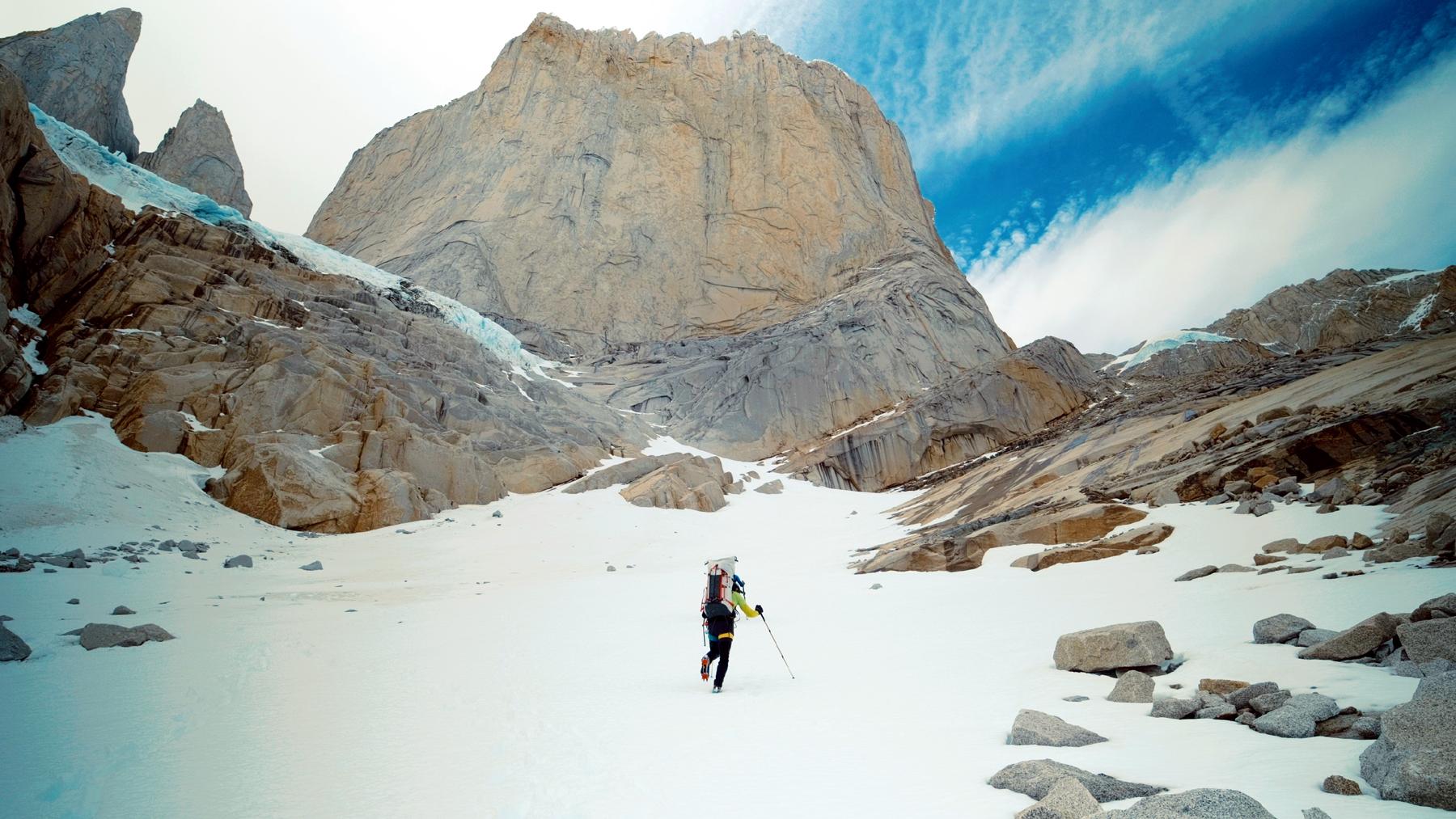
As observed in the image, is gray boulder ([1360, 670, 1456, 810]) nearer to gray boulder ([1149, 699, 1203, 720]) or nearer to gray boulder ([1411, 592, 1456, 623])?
gray boulder ([1149, 699, 1203, 720])

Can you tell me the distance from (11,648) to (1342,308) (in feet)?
400

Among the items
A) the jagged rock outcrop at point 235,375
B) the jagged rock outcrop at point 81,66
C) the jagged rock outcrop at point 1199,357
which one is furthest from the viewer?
the jagged rock outcrop at point 1199,357

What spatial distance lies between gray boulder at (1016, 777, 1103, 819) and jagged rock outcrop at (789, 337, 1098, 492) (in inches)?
1744

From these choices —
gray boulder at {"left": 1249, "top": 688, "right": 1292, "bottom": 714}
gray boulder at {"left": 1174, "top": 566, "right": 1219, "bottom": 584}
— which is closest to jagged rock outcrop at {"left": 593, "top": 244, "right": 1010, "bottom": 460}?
gray boulder at {"left": 1174, "top": 566, "right": 1219, "bottom": 584}

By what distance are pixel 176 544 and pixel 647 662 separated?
14.6 m

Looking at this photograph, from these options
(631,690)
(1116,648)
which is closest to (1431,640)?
(1116,648)

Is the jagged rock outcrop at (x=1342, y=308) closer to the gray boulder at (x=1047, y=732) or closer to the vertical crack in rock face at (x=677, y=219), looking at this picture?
the vertical crack in rock face at (x=677, y=219)

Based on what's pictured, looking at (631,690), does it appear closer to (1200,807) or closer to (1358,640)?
(1200,807)

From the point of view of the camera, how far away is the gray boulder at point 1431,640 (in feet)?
16.5

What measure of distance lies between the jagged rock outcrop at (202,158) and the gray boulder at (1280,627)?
84.9m

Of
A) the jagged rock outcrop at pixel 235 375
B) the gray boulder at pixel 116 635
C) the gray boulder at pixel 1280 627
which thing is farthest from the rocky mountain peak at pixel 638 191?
the gray boulder at pixel 1280 627

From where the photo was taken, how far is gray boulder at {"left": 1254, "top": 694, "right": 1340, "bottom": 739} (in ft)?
14.5

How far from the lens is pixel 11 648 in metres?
7.15

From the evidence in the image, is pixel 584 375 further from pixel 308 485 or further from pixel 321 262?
pixel 308 485
